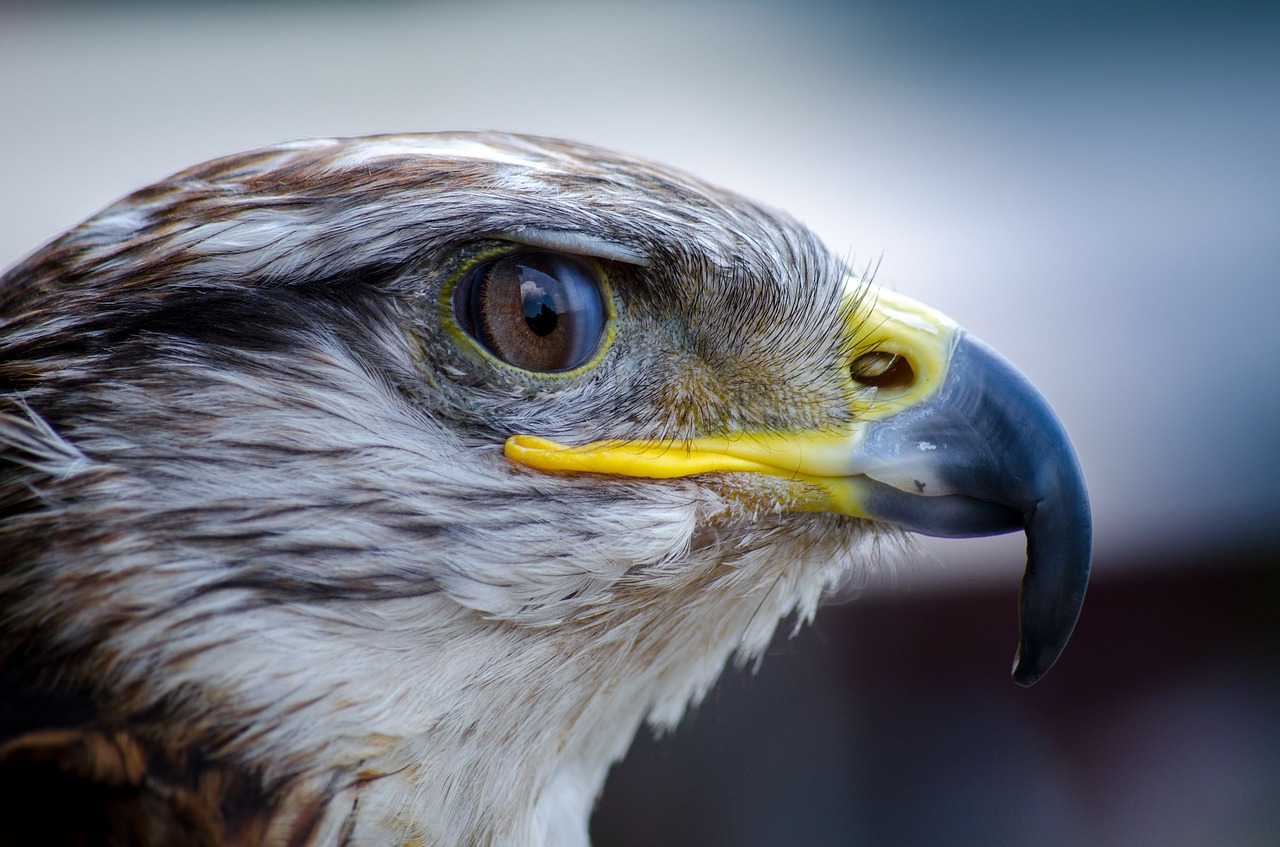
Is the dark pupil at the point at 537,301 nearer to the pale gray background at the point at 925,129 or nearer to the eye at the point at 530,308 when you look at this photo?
the eye at the point at 530,308

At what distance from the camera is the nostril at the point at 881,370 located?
139cm

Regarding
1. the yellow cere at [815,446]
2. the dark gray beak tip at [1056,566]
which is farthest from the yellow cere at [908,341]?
the dark gray beak tip at [1056,566]

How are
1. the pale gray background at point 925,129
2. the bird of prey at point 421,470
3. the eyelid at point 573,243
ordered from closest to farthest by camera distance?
1. the bird of prey at point 421,470
2. the eyelid at point 573,243
3. the pale gray background at point 925,129

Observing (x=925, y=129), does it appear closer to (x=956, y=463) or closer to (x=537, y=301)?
(x=956, y=463)

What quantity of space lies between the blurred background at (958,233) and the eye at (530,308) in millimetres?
1747

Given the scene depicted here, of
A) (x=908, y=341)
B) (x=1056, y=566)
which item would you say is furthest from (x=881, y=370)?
(x=1056, y=566)

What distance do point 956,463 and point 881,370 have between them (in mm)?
168

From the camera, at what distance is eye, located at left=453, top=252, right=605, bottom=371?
4.09ft

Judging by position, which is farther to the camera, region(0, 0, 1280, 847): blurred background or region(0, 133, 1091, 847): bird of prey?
region(0, 0, 1280, 847): blurred background

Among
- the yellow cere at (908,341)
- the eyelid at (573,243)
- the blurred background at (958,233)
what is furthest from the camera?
the blurred background at (958,233)

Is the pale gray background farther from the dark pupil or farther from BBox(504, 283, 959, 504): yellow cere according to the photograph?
the dark pupil

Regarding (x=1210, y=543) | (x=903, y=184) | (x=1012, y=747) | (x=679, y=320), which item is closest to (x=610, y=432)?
(x=679, y=320)

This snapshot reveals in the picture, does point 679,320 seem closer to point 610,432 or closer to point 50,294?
point 610,432

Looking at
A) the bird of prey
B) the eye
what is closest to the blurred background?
the bird of prey
